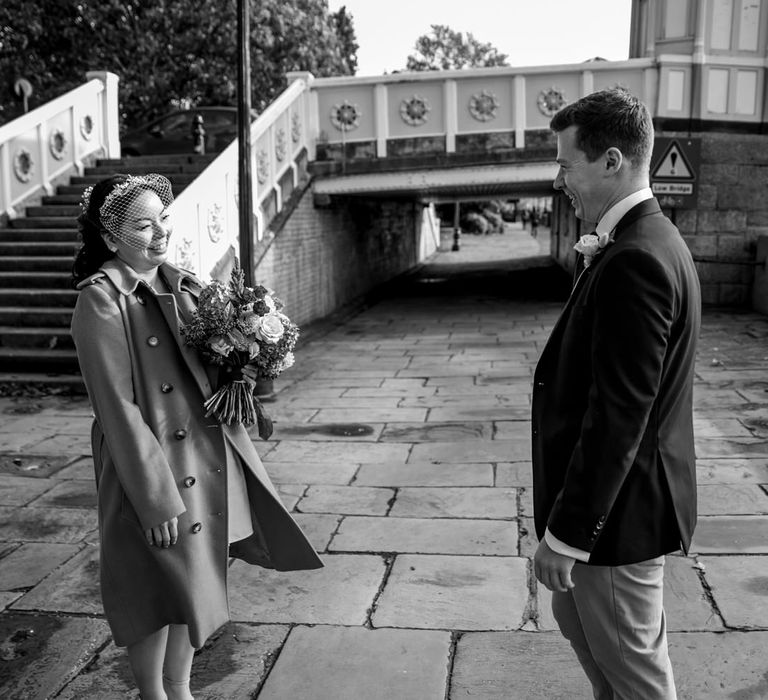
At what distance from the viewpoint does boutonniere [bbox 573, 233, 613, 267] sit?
2.05 m

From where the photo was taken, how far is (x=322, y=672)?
10.6 feet

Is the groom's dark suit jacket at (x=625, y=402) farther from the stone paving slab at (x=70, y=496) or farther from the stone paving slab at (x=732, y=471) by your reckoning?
the stone paving slab at (x=70, y=496)

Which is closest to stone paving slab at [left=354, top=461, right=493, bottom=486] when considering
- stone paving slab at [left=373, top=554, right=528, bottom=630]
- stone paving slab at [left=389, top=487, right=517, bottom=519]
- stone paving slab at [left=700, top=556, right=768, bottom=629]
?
stone paving slab at [left=389, top=487, right=517, bottom=519]

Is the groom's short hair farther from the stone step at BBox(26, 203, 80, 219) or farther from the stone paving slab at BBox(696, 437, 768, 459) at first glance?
the stone step at BBox(26, 203, 80, 219)

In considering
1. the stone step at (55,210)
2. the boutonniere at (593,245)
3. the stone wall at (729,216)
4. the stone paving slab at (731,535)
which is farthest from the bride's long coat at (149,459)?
the stone wall at (729,216)

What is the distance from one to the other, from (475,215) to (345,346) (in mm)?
38698

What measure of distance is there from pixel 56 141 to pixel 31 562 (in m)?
9.66

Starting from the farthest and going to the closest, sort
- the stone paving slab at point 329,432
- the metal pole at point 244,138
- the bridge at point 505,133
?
the bridge at point 505,133
the metal pole at point 244,138
the stone paving slab at point 329,432

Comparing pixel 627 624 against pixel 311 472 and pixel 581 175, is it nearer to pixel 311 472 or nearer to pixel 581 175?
pixel 581 175

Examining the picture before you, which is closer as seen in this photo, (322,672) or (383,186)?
(322,672)

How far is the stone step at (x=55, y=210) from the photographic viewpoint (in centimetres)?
1163

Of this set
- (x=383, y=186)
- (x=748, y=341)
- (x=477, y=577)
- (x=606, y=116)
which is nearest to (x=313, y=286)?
(x=383, y=186)

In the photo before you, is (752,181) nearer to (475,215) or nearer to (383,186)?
(383,186)

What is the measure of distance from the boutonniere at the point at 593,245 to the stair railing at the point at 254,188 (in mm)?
7428
